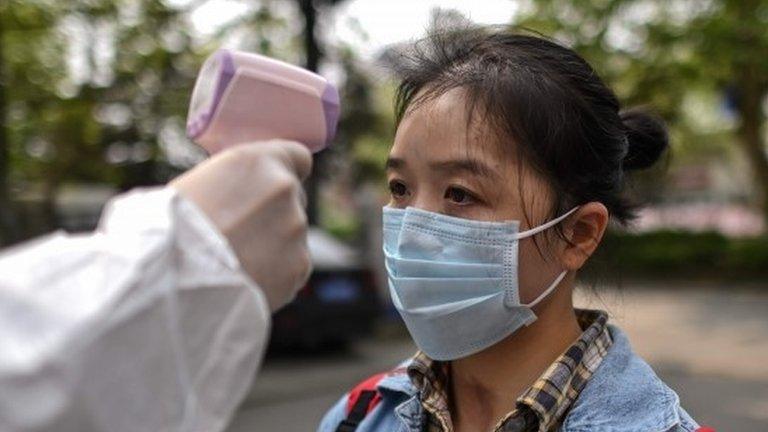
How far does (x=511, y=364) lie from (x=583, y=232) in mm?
270

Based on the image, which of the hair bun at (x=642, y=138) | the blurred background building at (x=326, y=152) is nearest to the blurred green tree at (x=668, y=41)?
the blurred background building at (x=326, y=152)

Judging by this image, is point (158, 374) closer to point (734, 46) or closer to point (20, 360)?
point (20, 360)

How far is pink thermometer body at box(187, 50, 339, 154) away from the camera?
2.79ft

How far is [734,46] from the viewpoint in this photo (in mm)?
12094


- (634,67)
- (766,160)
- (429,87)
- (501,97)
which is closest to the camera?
(501,97)

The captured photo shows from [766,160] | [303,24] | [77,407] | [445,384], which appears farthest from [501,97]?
[766,160]

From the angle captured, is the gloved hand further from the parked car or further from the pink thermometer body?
the parked car

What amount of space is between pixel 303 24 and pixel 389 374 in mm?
8406

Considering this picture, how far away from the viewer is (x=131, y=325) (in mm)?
698

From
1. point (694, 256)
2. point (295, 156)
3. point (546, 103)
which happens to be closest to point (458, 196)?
point (546, 103)

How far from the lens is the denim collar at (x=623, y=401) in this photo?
1315 mm

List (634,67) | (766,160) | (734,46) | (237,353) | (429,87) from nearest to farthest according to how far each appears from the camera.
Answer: (237,353) < (429,87) < (734,46) < (634,67) < (766,160)

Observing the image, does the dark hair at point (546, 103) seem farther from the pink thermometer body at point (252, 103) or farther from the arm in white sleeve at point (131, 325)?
the arm in white sleeve at point (131, 325)

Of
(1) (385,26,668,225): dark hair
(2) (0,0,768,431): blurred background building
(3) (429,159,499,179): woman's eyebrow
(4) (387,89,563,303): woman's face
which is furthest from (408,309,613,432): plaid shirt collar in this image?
(2) (0,0,768,431): blurred background building
